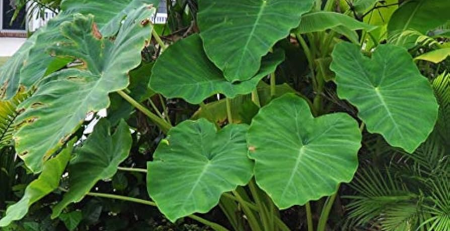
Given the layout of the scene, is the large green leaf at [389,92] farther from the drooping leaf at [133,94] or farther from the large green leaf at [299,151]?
the drooping leaf at [133,94]

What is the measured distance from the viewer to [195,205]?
3.34ft

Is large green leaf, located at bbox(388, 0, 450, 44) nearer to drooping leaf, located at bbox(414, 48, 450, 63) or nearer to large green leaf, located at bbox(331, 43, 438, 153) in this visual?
drooping leaf, located at bbox(414, 48, 450, 63)

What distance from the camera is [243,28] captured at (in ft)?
4.20

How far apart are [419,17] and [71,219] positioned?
126 centimetres

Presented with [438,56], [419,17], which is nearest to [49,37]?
[438,56]

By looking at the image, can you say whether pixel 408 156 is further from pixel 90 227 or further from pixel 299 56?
pixel 90 227

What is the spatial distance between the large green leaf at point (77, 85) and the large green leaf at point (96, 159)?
15 centimetres

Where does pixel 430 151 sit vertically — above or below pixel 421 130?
below

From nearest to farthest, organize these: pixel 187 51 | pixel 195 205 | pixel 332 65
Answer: pixel 195 205, pixel 332 65, pixel 187 51

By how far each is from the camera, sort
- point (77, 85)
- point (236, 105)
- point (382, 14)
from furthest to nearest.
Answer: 1. point (382, 14)
2. point (236, 105)
3. point (77, 85)

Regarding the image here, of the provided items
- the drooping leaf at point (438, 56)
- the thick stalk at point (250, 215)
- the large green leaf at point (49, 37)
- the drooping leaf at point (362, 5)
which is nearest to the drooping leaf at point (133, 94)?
the large green leaf at point (49, 37)

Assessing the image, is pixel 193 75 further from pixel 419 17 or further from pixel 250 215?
pixel 419 17

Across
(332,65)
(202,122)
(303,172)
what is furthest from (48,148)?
(332,65)

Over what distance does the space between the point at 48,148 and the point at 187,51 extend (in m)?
0.44
